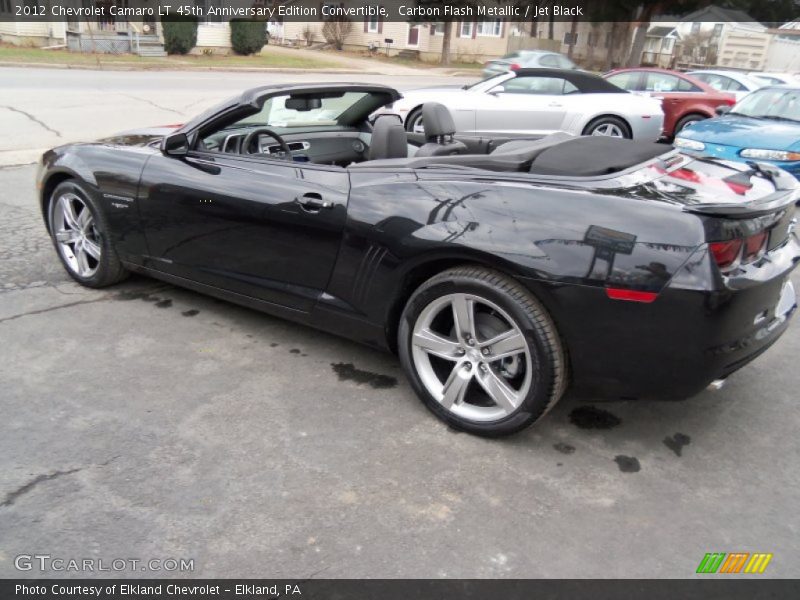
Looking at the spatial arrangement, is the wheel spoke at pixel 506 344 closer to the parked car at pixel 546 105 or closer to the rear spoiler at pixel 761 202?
the rear spoiler at pixel 761 202

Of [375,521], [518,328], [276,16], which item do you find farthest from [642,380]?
[276,16]

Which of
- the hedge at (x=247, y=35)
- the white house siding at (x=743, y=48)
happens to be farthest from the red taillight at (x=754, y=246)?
the white house siding at (x=743, y=48)

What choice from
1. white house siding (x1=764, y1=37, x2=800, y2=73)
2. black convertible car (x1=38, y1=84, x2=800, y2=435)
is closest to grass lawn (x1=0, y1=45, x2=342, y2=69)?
black convertible car (x1=38, y1=84, x2=800, y2=435)

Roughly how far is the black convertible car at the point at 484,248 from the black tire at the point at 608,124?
6873mm

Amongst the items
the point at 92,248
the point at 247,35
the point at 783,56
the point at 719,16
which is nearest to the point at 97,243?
the point at 92,248

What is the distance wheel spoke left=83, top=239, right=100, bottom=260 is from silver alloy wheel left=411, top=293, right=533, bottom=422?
8.30ft

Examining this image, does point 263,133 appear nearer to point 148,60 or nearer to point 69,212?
point 69,212

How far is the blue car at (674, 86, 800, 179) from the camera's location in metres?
7.79

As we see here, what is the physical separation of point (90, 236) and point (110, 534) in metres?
2.73

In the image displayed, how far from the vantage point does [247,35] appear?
30906 mm

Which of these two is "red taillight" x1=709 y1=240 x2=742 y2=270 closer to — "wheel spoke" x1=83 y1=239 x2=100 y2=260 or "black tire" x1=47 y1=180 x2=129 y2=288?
"black tire" x1=47 y1=180 x2=129 y2=288

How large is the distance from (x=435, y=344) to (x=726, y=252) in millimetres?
1284

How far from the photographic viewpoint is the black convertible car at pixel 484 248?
2604mm

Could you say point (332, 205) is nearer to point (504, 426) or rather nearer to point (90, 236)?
point (504, 426)
